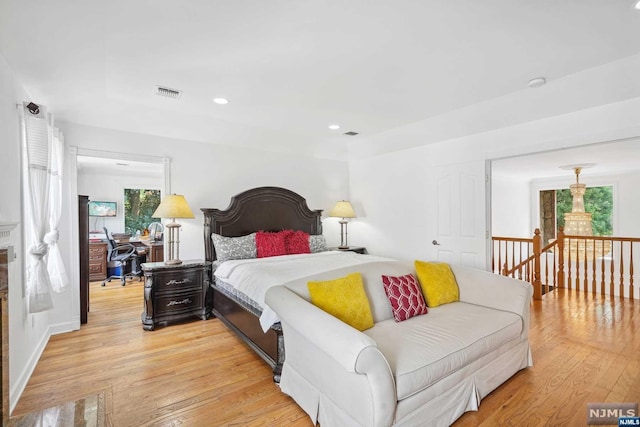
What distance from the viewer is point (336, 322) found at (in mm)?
1729

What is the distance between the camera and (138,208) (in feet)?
23.4

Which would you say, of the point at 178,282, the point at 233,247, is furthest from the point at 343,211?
the point at 178,282

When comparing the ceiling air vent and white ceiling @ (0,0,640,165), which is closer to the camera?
white ceiling @ (0,0,640,165)

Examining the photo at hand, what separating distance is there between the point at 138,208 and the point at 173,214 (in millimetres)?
4326

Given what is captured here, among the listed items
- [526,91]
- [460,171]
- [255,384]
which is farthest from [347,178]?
[255,384]

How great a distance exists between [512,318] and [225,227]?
3.40 metres

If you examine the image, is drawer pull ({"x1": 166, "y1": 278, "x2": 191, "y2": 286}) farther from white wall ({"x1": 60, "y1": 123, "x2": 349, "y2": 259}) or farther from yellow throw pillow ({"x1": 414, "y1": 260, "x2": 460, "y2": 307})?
yellow throw pillow ({"x1": 414, "y1": 260, "x2": 460, "y2": 307})

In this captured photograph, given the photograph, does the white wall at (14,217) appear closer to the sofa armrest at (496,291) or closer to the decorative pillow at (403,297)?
the decorative pillow at (403,297)

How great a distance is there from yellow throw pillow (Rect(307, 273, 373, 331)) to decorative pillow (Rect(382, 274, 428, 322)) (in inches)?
10.6

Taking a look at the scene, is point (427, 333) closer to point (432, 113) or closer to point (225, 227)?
point (432, 113)

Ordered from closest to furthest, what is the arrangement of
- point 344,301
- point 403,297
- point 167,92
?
point 344,301 < point 403,297 < point 167,92

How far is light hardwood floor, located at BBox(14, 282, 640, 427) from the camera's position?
78.8 inches

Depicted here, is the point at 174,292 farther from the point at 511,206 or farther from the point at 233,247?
the point at 511,206

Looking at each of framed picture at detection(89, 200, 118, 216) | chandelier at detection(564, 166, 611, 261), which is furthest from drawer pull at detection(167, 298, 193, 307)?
chandelier at detection(564, 166, 611, 261)
